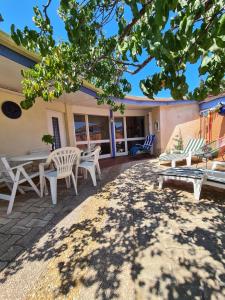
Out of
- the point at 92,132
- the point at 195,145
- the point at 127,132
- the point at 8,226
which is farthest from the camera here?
the point at 127,132

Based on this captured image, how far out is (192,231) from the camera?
211 cm

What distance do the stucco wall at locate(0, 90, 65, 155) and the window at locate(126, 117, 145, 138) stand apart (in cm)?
426

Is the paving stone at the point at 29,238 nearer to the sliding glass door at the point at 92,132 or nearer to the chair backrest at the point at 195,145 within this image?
the chair backrest at the point at 195,145

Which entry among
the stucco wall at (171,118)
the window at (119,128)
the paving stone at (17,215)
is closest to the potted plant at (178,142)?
the stucco wall at (171,118)

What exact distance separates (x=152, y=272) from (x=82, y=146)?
21.8 ft

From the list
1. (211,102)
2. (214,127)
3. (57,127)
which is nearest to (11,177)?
(57,127)

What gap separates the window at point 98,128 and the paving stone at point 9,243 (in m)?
6.12

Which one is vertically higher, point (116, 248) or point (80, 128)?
point (80, 128)

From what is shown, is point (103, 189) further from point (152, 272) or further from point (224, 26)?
point (224, 26)

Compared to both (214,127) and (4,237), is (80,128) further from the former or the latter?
(4,237)

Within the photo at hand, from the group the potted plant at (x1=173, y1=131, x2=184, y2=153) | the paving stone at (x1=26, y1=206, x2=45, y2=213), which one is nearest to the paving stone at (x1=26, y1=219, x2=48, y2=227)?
the paving stone at (x1=26, y1=206, x2=45, y2=213)

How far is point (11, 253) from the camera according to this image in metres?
1.91

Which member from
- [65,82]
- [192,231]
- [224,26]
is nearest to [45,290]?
[192,231]

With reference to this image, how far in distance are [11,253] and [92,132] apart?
6576 mm
